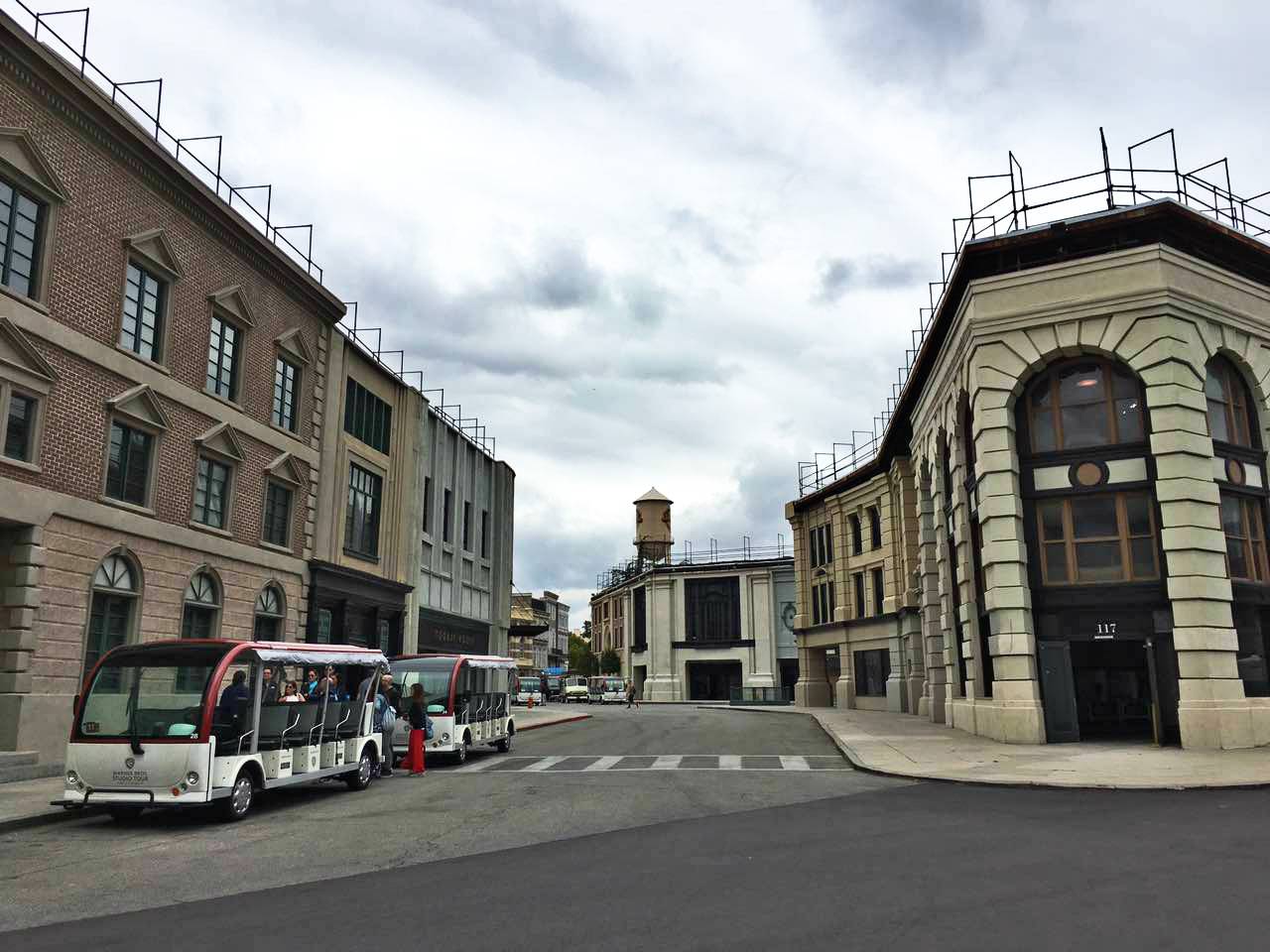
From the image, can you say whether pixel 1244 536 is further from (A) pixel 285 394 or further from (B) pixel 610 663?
(B) pixel 610 663

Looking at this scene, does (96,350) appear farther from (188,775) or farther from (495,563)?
(495,563)

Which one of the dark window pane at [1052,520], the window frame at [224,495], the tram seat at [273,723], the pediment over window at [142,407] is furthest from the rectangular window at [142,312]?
the dark window pane at [1052,520]

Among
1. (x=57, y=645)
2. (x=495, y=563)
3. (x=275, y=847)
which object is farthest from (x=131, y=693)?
(x=495, y=563)

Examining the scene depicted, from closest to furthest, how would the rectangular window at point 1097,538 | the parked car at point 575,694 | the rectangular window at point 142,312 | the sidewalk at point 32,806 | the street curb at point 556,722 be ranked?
the sidewalk at point 32,806 → the rectangular window at point 142,312 → the rectangular window at point 1097,538 → the street curb at point 556,722 → the parked car at point 575,694

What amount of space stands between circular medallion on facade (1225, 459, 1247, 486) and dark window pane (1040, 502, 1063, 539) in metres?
3.57

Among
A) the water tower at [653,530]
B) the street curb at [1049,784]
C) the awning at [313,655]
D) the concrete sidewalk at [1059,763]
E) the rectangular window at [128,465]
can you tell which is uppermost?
the water tower at [653,530]

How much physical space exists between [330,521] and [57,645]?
38.0ft

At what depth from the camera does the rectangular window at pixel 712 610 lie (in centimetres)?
7350

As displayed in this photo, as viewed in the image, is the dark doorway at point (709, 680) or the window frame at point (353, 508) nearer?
the window frame at point (353, 508)

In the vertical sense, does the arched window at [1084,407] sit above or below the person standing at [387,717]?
above

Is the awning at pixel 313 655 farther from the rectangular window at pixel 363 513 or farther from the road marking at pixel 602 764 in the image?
the rectangular window at pixel 363 513

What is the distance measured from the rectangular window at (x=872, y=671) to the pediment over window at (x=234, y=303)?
29344 millimetres

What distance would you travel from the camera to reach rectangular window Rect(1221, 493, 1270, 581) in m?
21.9

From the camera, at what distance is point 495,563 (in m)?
46.0
